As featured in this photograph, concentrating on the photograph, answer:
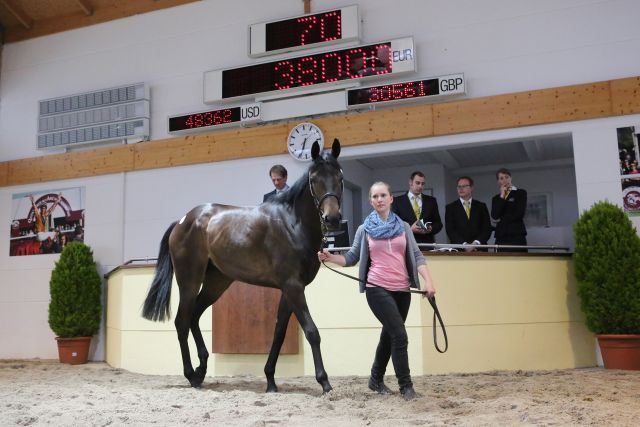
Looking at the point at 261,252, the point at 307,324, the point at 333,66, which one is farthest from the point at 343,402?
the point at 333,66

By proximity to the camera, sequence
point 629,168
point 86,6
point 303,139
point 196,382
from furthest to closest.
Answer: point 86,6, point 303,139, point 629,168, point 196,382

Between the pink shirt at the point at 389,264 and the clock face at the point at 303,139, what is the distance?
3865 millimetres

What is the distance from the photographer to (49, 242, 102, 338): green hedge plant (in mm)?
7910

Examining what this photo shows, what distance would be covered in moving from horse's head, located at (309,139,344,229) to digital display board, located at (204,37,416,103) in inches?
137

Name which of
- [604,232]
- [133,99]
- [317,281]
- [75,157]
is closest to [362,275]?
[317,281]

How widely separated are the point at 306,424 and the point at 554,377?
2574mm

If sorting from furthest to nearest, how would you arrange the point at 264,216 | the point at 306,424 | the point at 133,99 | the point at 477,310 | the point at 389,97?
the point at 133,99 → the point at 389,97 → the point at 477,310 → the point at 264,216 → the point at 306,424

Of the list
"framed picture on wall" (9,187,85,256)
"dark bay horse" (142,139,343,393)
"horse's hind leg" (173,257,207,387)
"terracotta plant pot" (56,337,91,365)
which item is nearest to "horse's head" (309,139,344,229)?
"dark bay horse" (142,139,343,393)

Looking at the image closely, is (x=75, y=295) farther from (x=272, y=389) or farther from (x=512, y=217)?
(x=512, y=217)

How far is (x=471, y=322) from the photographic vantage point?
522 centimetres

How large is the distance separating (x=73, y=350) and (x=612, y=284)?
6.64 metres

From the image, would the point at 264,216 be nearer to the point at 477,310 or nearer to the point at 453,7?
the point at 477,310

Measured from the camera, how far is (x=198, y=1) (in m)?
8.56

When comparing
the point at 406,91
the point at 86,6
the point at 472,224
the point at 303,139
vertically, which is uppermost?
the point at 86,6
